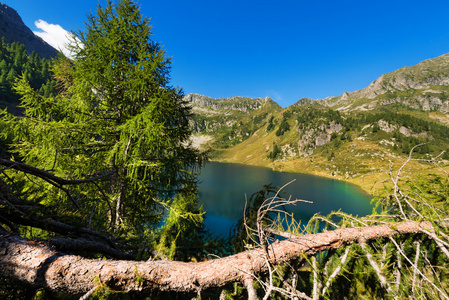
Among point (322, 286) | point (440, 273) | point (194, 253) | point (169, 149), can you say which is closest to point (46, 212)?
point (194, 253)

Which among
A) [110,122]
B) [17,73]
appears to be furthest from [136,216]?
[17,73]

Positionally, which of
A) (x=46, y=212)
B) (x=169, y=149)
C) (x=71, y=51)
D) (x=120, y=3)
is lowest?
(x=46, y=212)

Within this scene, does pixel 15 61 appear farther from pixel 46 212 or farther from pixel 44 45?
pixel 44 45

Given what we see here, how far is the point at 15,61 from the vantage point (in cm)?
7544

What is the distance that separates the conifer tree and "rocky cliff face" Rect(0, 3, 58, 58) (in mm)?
188948

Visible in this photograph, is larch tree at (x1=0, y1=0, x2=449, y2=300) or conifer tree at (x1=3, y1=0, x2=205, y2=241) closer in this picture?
larch tree at (x1=0, y1=0, x2=449, y2=300)

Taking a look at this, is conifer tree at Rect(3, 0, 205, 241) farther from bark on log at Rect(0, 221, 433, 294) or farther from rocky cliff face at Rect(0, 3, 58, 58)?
rocky cliff face at Rect(0, 3, 58, 58)

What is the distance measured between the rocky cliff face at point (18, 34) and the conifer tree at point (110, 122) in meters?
189

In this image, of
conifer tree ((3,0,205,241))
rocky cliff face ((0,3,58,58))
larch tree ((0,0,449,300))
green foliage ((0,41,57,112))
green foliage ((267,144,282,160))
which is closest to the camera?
larch tree ((0,0,449,300))

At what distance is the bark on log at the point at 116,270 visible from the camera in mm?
1049

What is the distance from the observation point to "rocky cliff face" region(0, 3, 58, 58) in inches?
5729

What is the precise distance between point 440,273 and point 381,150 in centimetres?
12697

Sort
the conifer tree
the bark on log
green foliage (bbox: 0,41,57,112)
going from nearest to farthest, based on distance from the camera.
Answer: the bark on log < the conifer tree < green foliage (bbox: 0,41,57,112)

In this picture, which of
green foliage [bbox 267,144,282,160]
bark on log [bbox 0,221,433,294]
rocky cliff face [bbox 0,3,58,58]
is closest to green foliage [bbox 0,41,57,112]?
rocky cliff face [bbox 0,3,58,58]
